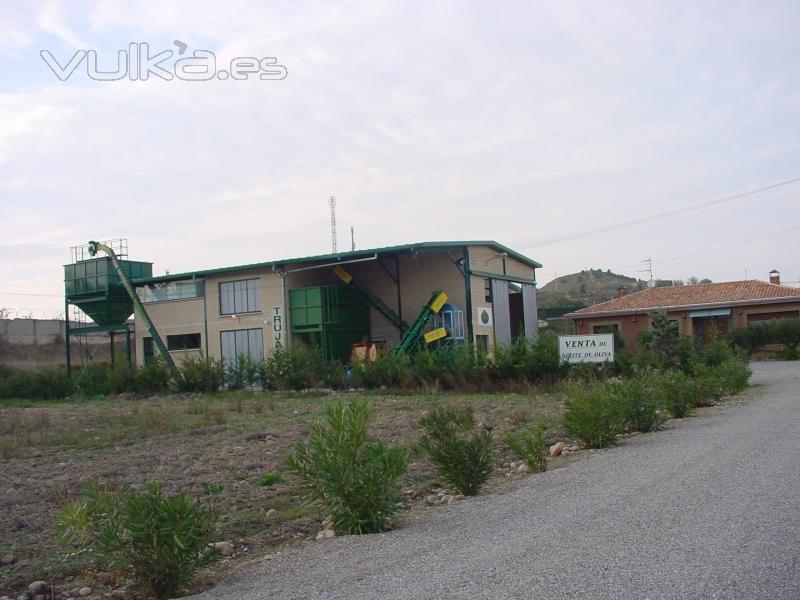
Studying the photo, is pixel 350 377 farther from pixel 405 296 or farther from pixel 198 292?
pixel 198 292

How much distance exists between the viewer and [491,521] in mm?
8289

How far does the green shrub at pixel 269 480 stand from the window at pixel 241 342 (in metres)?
30.6

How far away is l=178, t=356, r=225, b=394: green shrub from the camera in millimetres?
35000

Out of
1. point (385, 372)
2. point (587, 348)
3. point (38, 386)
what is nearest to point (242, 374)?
point (385, 372)

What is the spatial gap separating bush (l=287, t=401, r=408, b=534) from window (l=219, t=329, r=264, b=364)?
112ft

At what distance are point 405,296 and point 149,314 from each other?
15497 millimetres

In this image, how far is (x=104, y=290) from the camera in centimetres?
4731

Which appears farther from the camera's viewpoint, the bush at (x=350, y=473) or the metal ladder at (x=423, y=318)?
the metal ladder at (x=423, y=318)

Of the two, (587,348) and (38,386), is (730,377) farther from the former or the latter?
(38,386)

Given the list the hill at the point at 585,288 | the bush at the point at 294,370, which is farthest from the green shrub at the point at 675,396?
the hill at the point at 585,288

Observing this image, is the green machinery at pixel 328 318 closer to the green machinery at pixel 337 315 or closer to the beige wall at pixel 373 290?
the green machinery at pixel 337 315

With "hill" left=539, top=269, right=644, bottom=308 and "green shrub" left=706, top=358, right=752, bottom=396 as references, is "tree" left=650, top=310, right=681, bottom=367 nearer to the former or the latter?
"green shrub" left=706, top=358, right=752, bottom=396

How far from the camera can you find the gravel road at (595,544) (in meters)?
5.60

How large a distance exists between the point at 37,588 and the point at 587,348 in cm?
2031
